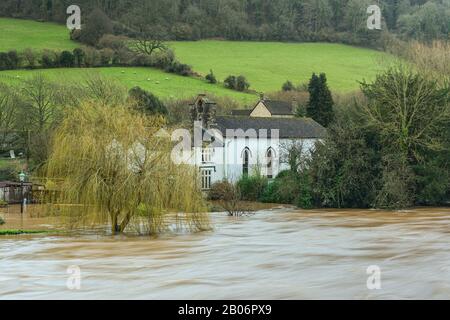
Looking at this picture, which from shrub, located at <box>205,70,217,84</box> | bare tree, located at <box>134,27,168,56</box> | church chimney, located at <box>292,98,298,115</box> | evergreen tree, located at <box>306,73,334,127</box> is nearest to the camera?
evergreen tree, located at <box>306,73,334,127</box>

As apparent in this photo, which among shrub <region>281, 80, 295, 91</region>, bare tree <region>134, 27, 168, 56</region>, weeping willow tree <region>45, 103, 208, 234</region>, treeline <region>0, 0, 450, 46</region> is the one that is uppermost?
treeline <region>0, 0, 450, 46</region>

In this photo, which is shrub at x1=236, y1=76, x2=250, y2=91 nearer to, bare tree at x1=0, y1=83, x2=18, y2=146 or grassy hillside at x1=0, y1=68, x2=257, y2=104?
grassy hillside at x1=0, y1=68, x2=257, y2=104

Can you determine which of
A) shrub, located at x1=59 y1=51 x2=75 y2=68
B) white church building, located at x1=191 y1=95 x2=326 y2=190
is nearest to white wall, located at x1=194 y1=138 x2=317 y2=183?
white church building, located at x1=191 y1=95 x2=326 y2=190

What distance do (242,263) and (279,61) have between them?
8706cm

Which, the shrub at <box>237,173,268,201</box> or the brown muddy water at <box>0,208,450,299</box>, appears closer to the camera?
the brown muddy water at <box>0,208,450,299</box>

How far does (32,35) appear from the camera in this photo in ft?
371

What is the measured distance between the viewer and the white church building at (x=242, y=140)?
74875 mm

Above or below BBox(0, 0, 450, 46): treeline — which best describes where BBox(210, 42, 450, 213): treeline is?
below

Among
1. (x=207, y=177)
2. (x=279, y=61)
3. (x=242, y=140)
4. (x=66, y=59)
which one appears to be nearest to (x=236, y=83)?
(x=279, y=61)

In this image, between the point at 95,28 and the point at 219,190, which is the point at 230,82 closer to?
the point at 95,28

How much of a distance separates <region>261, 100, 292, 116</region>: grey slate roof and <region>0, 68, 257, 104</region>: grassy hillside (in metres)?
5.75

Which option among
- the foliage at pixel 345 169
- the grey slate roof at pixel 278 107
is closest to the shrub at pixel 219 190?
the foliage at pixel 345 169

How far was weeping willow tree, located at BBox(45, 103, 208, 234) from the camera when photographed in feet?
141
